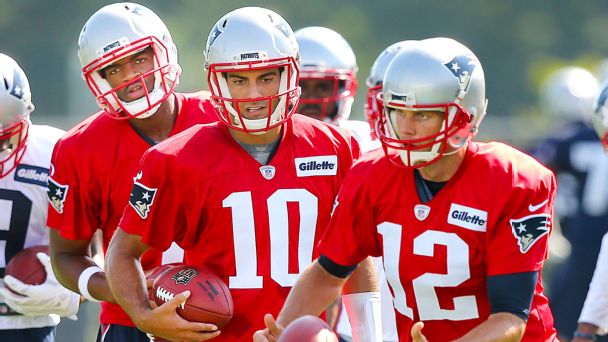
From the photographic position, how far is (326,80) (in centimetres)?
698

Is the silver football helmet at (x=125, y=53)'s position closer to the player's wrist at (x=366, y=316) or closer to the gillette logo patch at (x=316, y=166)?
the gillette logo patch at (x=316, y=166)

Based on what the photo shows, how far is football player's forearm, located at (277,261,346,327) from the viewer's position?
4.49m

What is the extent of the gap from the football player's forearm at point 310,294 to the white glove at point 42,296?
59.1 inches

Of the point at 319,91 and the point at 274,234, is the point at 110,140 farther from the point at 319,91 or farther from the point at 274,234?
the point at 319,91

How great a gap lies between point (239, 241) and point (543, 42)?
23.3 m

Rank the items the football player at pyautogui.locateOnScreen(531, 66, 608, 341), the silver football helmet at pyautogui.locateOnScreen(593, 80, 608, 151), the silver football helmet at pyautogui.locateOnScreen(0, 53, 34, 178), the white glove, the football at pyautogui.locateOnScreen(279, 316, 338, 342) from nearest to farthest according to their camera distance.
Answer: the football at pyautogui.locateOnScreen(279, 316, 338, 342)
the white glove
the silver football helmet at pyautogui.locateOnScreen(0, 53, 34, 178)
the silver football helmet at pyautogui.locateOnScreen(593, 80, 608, 151)
the football player at pyautogui.locateOnScreen(531, 66, 608, 341)

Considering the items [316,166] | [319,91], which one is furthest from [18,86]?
[319,91]

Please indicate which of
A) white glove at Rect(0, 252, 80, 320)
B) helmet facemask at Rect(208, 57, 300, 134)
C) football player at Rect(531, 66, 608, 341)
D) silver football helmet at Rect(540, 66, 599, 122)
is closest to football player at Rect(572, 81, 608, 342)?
helmet facemask at Rect(208, 57, 300, 134)

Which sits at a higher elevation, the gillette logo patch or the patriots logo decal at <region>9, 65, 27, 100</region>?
the patriots logo decal at <region>9, 65, 27, 100</region>

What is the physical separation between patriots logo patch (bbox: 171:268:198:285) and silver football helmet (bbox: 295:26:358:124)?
2.28 m

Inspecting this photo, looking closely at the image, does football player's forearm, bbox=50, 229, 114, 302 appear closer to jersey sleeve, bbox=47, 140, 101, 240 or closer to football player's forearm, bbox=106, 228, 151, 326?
jersey sleeve, bbox=47, 140, 101, 240

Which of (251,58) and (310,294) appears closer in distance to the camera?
(310,294)

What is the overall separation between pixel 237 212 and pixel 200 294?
13.8 inches

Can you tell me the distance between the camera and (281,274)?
4.77 metres
